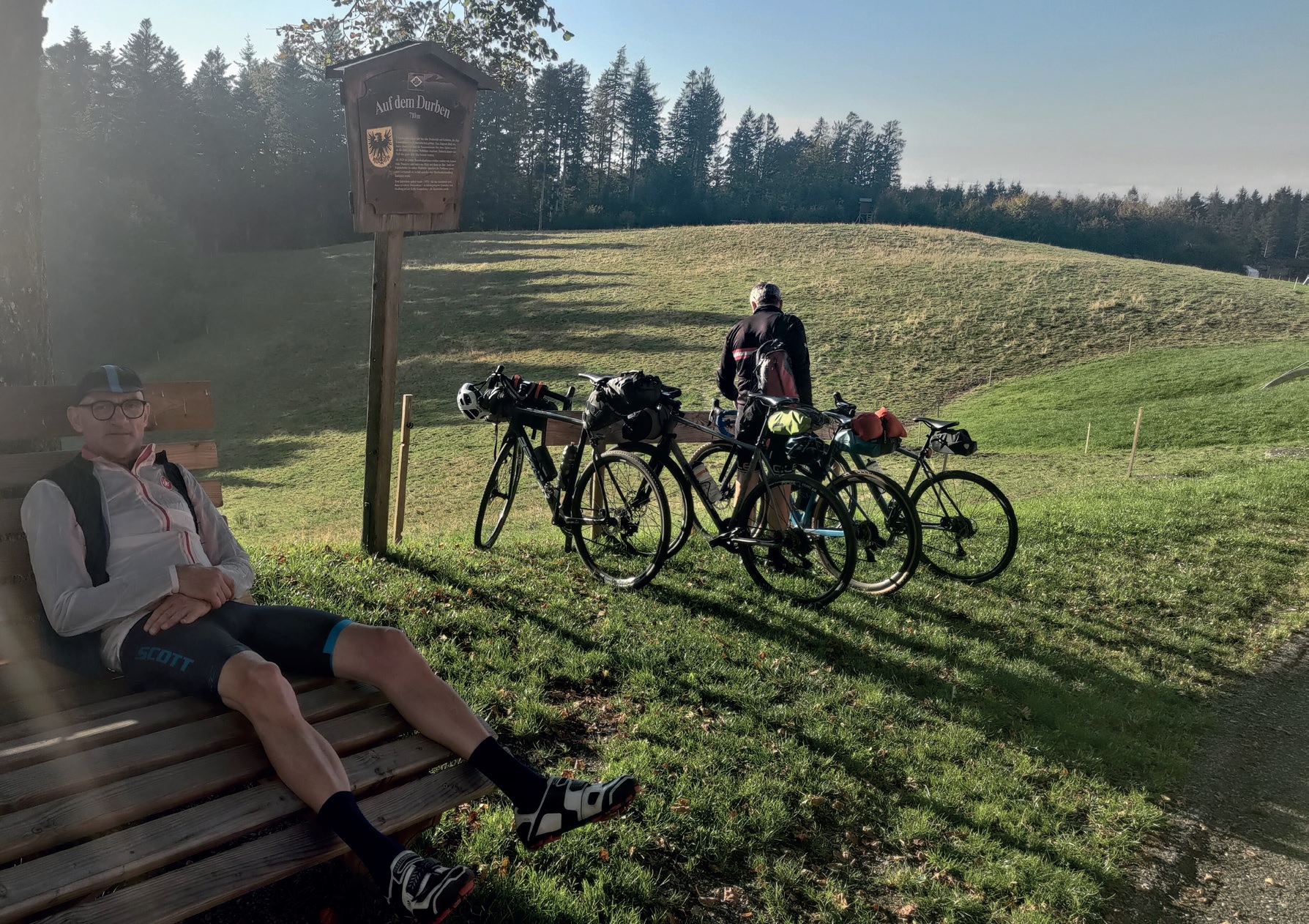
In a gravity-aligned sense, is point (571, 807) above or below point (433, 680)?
below

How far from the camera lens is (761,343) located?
719 centimetres

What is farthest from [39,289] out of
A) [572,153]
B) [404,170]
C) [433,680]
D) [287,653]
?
[572,153]

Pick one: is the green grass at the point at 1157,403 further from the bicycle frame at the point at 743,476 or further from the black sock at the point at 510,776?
the black sock at the point at 510,776

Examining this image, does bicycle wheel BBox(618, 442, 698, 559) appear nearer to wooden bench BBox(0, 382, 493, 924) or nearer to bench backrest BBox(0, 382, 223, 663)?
bench backrest BBox(0, 382, 223, 663)

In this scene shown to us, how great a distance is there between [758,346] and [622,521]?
2.03m

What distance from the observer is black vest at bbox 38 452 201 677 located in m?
3.11

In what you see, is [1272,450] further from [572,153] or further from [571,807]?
[572,153]

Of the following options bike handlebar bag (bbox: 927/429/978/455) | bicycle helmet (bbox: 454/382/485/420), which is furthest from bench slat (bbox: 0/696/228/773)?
bike handlebar bag (bbox: 927/429/978/455)

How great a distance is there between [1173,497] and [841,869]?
9.34 meters

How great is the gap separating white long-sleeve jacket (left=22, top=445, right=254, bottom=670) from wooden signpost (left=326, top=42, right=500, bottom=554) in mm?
2371

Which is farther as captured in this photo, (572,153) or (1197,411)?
(572,153)

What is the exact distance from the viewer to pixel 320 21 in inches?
327

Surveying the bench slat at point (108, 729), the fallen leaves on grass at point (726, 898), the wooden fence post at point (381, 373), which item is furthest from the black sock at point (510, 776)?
the wooden fence post at point (381, 373)

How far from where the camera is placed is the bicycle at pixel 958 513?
22.3 ft
